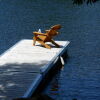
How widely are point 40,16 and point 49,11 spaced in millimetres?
2866

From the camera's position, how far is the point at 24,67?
14.0 meters

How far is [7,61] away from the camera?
15039 millimetres

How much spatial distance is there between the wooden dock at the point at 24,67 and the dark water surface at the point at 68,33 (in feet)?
2.48

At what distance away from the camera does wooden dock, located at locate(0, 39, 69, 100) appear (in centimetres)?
1069

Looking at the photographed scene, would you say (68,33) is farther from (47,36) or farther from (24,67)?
(24,67)

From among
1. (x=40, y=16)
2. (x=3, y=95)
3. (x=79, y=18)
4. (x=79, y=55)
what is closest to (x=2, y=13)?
(x=40, y=16)

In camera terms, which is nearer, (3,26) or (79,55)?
(79,55)

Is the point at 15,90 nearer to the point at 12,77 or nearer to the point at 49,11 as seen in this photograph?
the point at 12,77

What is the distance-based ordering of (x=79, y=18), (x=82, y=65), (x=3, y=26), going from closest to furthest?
(x=82, y=65)
(x=3, y=26)
(x=79, y=18)

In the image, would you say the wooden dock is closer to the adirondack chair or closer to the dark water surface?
the adirondack chair

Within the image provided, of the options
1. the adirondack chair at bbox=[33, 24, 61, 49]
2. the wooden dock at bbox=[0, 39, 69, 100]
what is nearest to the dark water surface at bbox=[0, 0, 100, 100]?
the wooden dock at bbox=[0, 39, 69, 100]

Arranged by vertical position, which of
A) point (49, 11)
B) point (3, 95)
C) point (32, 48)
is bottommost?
point (49, 11)

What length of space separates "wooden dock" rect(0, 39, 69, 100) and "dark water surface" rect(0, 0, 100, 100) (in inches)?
29.8

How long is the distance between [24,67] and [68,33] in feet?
39.9
